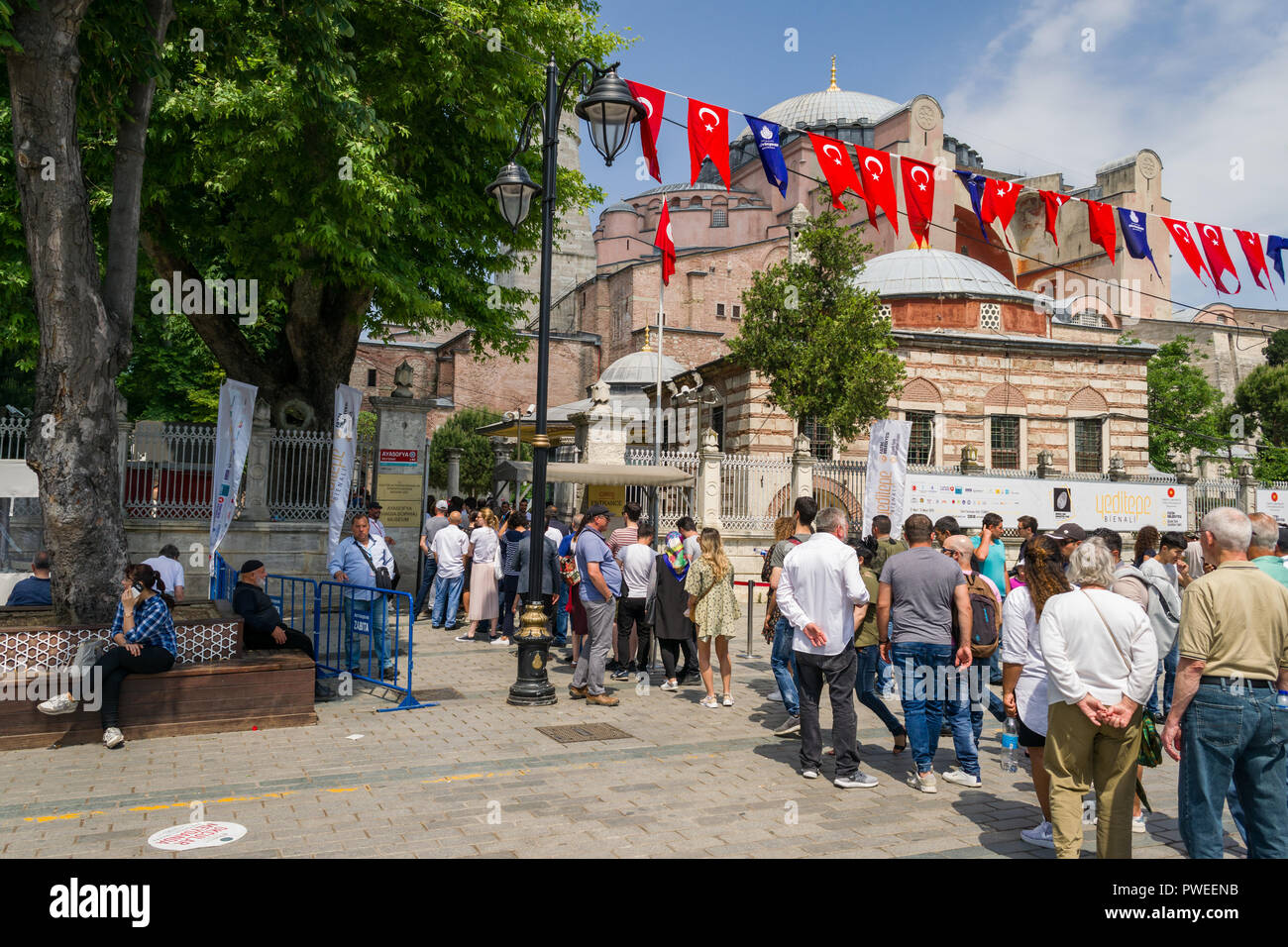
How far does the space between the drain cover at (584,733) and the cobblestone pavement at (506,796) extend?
129 millimetres

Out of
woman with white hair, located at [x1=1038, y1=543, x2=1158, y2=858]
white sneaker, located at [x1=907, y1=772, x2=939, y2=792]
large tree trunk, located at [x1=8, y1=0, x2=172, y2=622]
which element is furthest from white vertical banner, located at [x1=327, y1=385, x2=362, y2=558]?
woman with white hair, located at [x1=1038, y1=543, x2=1158, y2=858]

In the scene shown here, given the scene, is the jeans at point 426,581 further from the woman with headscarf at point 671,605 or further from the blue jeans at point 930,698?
the blue jeans at point 930,698

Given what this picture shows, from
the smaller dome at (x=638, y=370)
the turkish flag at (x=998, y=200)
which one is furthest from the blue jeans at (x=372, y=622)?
the smaller dome at (x=638, y=370)

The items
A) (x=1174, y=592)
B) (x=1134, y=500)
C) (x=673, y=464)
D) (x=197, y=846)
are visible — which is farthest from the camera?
(x=1134, y=500)

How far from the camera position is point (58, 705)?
6.98 meters

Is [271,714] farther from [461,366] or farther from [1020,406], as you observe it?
[461,366]

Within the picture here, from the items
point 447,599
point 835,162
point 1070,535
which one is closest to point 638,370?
point 835,162

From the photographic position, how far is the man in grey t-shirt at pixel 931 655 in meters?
6.41

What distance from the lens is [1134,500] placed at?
21.9 meters

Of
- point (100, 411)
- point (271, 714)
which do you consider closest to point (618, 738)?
point (271, 714)

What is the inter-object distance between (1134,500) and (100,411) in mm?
21796

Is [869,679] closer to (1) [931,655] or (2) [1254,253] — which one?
(1) [931,655]

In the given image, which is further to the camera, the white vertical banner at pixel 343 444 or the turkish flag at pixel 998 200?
the turkish flag at pixel 998 200
